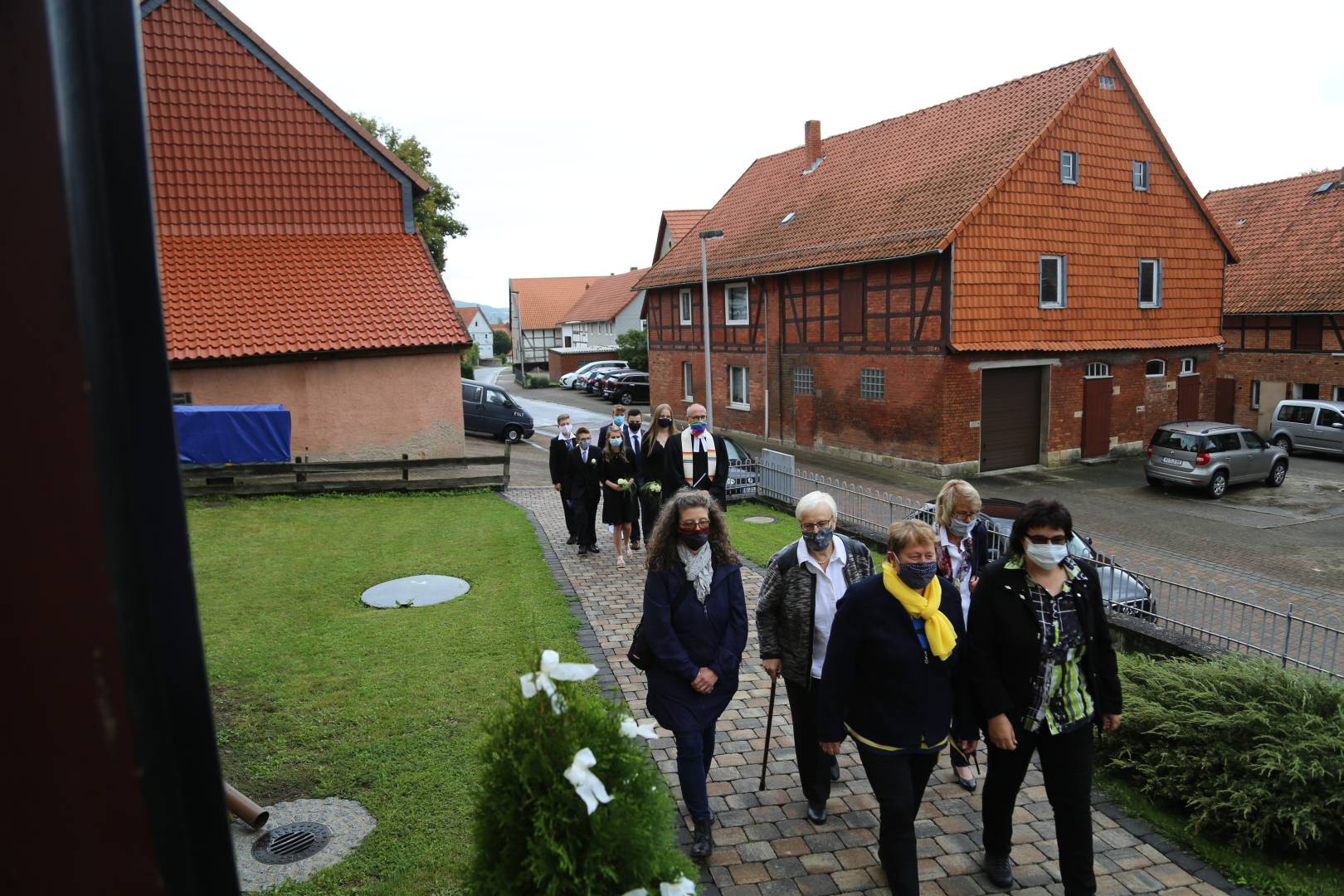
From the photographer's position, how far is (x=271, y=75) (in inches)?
798

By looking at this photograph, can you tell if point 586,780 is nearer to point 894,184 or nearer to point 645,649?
point 645,649

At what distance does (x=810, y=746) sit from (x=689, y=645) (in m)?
1.16

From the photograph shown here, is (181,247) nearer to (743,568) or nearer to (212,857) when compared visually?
(743,568)

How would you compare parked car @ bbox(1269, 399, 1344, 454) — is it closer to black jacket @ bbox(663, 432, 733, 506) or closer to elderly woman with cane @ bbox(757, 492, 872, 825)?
black jacket @ bbox(663, 432, 733, 506)

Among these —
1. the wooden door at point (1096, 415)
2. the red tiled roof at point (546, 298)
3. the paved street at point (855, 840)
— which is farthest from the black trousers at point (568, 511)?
the red tiled roof at point (546, 298)

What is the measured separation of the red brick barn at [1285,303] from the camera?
1157 inches

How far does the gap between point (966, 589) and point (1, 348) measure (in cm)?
591

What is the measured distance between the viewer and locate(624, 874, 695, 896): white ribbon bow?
3135 mm

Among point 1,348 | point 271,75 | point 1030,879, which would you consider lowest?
point 1030,879

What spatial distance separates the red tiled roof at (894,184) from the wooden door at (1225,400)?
1426 cm

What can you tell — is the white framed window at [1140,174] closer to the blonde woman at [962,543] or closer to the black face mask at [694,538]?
the blonde woman at [962,543]

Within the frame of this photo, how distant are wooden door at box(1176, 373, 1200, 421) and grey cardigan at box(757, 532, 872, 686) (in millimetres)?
26567

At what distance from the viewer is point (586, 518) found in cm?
1244

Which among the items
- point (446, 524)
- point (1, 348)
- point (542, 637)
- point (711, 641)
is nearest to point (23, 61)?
point (1, 348)
